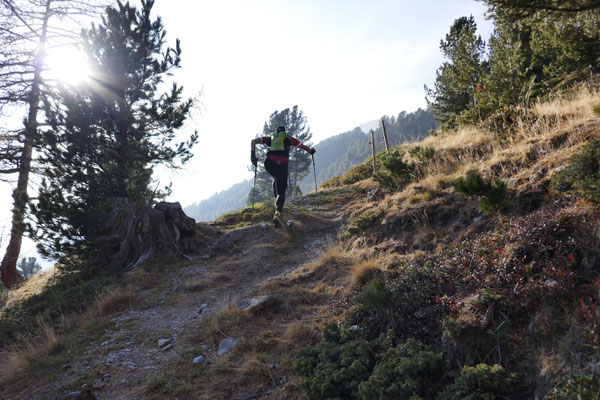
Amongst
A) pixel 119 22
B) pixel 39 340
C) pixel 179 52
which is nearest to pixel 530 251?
pixel 39 340

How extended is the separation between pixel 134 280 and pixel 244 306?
3.32 m

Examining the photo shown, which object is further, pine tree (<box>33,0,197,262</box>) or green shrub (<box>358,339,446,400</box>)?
pine tree (<box>33,0,197,262</box>)

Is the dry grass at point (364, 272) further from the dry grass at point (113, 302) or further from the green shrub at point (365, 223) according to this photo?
the dry grass at point (113, 302)

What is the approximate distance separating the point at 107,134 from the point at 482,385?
34.2 feet

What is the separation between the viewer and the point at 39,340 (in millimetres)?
4430

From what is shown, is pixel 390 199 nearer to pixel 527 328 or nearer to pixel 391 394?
pixel 527 328

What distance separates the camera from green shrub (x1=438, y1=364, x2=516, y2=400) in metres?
1.90

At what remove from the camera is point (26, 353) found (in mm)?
3811

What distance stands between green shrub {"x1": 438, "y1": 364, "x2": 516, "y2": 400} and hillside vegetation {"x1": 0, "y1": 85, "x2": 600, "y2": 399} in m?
0.01

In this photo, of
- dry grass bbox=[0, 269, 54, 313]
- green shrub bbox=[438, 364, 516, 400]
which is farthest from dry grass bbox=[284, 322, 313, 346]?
dry grass bbox=[0, 269, 54, 313]

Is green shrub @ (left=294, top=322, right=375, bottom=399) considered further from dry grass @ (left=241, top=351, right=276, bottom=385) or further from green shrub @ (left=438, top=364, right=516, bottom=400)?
green shrub @ (left=438, top=364, right=516, bottom=400)

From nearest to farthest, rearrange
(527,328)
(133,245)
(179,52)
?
(527,328) → (133,245) → (179,52)

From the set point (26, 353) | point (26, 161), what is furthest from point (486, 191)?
point (26, 161)

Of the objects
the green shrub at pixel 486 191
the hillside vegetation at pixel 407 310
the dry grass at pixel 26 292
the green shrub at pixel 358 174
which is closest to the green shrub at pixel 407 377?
the hillside vegetation at pixel 407 310
